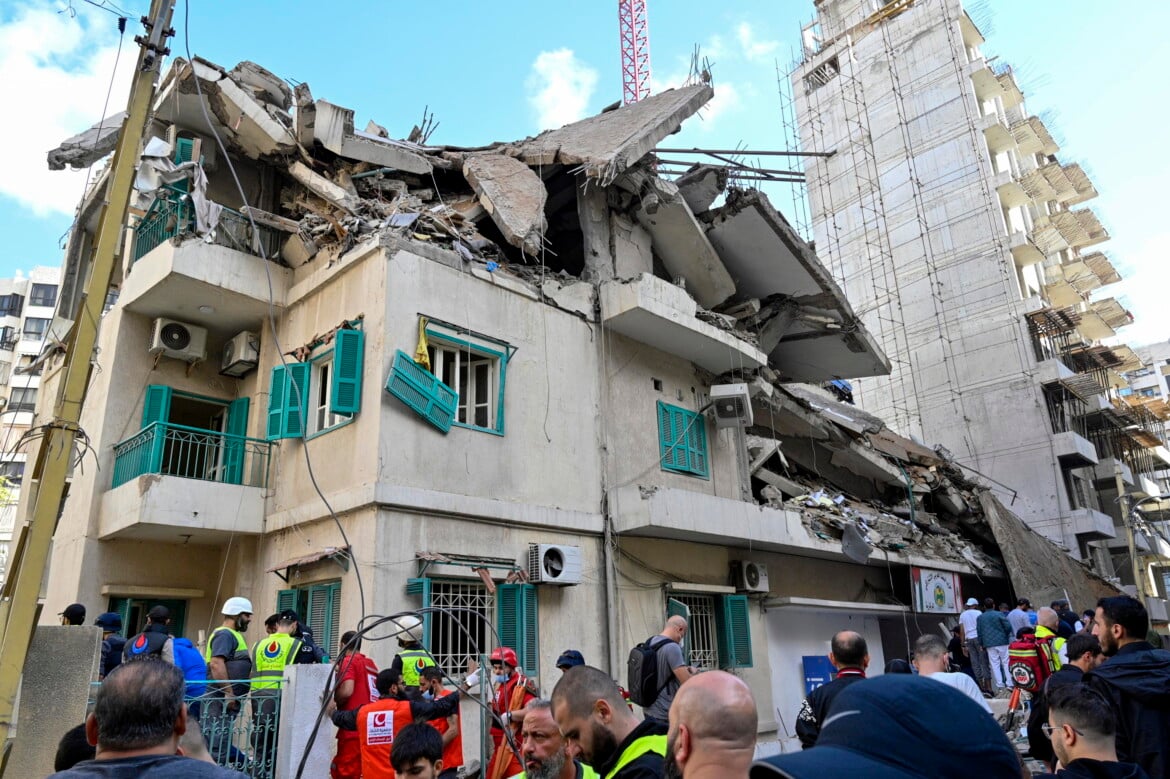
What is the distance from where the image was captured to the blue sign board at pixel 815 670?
47.2 ft

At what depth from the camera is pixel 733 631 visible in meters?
12.7

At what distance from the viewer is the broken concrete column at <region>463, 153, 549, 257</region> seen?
37.2 ft

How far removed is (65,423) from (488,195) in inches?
303

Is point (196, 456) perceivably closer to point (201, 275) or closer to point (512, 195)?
point (201, 275)

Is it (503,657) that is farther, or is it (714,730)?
(503,657)

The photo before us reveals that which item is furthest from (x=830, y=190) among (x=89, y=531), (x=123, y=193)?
(x=123, y=193)

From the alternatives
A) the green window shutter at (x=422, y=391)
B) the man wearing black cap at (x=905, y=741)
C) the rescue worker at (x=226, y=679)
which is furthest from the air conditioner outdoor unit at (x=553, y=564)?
the man wearing black cap at (x=905, y=741)

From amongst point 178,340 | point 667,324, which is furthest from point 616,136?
point 178,340

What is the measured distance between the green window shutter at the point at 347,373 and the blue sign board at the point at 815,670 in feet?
30.8

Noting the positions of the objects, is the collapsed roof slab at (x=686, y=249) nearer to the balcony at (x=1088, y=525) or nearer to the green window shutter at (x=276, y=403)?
the green window shutter at (x=276, y=403)

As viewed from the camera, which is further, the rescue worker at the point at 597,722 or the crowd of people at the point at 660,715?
the rescue worker at the point at 597,722

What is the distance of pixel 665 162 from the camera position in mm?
13945

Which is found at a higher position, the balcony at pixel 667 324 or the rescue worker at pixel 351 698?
the balcony at pixel 667 324

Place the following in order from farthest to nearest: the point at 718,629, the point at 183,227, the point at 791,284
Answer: the point at 791,284
the point at 718,629
the point at 183,227
